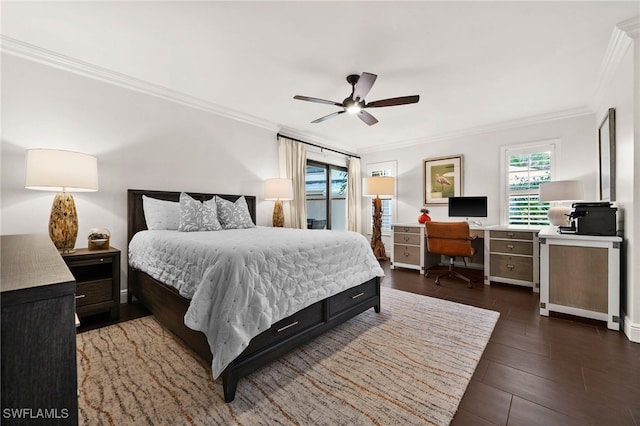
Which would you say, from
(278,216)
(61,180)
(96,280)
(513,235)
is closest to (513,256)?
(513,235)

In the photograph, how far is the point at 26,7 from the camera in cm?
198

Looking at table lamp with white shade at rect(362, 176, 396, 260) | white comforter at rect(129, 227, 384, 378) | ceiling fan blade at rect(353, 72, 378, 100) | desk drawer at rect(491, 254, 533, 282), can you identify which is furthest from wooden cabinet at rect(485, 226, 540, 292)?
ceiling fan blade at rect(353, 72, 378, 100)

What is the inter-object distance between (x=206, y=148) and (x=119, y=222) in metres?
1.41

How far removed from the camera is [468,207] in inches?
182

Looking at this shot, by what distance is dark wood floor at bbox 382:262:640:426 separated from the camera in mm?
1405

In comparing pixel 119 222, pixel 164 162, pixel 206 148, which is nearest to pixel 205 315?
pixel 119 222

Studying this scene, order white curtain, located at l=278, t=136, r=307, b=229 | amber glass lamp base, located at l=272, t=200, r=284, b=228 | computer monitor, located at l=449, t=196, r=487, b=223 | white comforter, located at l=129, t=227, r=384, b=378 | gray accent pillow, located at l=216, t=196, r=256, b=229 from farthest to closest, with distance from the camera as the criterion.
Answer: white curtain, located at l=278, t=136, r=307, b=229
computer monitor, located at l=449, t=196, r=487, b=223
amber glass lamp base, located at l=272, t=200, r=284, b=228
gray accent pillow, located at l=216, t=196, r=256, b=229
white comforter, located at l=129, t=227, r=384, b=378

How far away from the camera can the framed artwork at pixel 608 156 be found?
8.97 ft

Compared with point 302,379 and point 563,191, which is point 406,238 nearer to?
point 563,191

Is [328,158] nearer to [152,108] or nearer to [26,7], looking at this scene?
[152,108]

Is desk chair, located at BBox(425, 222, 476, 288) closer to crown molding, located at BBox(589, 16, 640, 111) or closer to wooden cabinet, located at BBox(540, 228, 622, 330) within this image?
wooden cabinet, located at BBox(540, 228, 622, 330)

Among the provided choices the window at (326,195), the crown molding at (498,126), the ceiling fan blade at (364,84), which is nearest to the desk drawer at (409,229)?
the window at (326,195)

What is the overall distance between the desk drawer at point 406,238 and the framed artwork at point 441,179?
3.39 ft

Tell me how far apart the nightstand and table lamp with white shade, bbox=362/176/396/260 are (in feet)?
13.5
